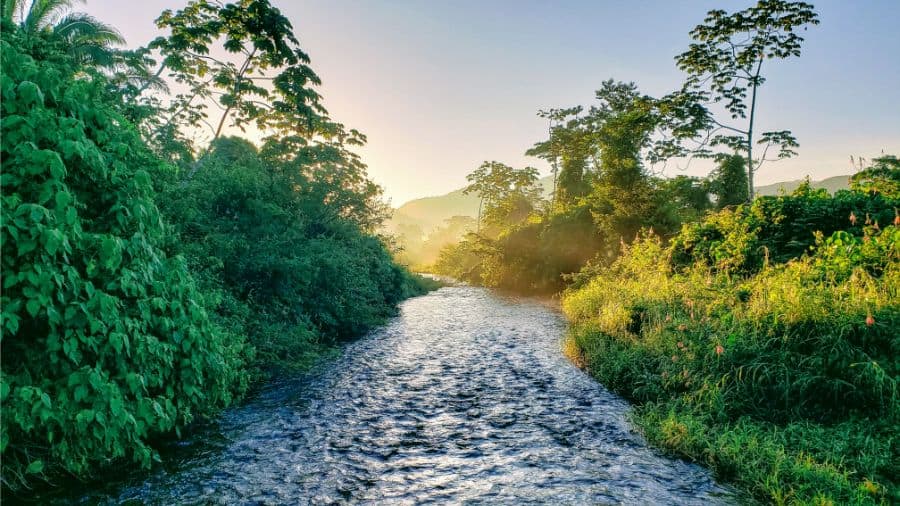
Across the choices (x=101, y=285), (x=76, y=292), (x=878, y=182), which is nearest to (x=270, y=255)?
(x=101, y=285)

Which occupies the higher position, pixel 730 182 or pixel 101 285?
pixel 730 182

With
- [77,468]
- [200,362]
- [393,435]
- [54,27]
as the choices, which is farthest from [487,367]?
[54,27]

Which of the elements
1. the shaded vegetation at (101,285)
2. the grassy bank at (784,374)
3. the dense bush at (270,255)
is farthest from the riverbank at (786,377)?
the dense bush at (270,255)

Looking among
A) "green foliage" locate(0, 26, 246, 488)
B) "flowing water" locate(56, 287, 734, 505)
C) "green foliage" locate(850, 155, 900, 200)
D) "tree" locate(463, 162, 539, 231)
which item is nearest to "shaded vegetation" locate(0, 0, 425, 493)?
"green foliage" locate(0, 26, 246, 488)

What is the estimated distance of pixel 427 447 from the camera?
24.6ft

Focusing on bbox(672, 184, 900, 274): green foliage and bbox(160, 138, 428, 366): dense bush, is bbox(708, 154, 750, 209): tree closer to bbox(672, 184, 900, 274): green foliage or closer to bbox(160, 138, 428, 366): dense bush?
bbox(672, 184, 900, 274): green foliage

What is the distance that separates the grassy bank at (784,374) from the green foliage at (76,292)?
838 centimetres

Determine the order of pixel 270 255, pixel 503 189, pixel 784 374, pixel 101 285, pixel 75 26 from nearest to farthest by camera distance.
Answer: pixel 101 285, pixel 784 374, pixel 270 255, pixel 75 26, pixel 503 189

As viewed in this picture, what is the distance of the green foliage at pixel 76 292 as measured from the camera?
4.71 meters

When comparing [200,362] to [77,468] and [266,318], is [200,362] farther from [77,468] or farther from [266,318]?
[266,318]

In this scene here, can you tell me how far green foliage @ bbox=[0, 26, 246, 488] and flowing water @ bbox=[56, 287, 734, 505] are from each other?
1090mm

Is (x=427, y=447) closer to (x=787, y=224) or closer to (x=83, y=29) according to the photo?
(x=787, y=224)

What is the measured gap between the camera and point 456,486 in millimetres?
6176

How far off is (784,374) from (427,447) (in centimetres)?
661
